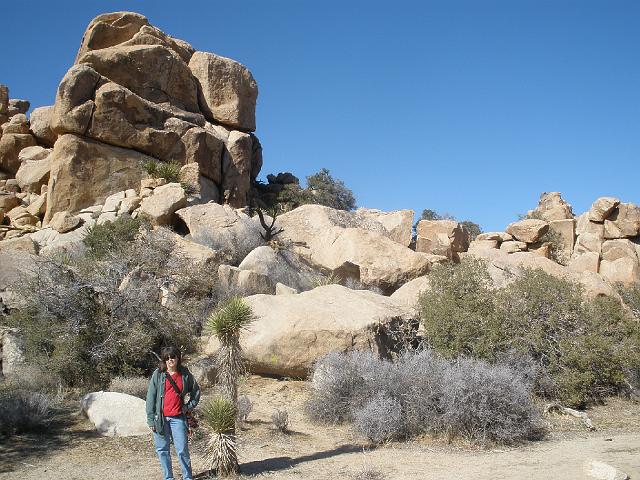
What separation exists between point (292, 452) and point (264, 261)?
9.84m

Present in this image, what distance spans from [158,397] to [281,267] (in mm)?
11538

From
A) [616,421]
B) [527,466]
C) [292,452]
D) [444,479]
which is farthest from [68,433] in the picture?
[616,421]

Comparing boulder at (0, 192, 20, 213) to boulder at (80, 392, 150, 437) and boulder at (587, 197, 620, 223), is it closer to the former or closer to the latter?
boulder at (80, 392, 150, 437)

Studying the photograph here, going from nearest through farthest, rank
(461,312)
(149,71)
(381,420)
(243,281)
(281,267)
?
(381,420)
(461,312)
(243,281)
(281,267)
(149,71)

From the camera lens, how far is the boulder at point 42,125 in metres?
27.7

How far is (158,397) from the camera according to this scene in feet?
21.2

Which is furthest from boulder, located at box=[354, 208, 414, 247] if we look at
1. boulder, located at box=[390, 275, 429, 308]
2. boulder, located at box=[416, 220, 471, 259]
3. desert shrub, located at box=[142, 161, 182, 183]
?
desert shrub, located at box=[142, 161, 182, 183]

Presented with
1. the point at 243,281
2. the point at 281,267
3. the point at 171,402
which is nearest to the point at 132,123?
the point at 281,267

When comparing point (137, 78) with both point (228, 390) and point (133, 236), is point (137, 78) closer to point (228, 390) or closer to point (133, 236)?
point (133, 236)

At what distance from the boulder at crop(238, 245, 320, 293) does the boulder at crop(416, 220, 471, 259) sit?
605 centimetres

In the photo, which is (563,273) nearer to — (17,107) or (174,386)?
(174,386)

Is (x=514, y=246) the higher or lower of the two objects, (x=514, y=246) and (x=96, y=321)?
the higher

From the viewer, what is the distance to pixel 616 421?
10.1 m

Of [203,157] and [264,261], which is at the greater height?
[203,157]
